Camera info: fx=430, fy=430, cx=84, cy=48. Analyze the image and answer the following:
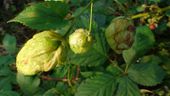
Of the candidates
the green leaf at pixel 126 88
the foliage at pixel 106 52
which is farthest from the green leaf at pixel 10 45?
the green leaf at pixel 126 88

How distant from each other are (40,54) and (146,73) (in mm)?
703

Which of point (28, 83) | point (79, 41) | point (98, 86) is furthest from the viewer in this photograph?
point (28, 83)

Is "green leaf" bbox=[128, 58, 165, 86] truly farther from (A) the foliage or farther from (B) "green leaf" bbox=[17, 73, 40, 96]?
(B) "green leaf" bbox=[17, 73, 40, 96]

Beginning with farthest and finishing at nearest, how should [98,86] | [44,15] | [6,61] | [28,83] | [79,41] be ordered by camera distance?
[6,61], [28,83], [98,86], [44,15], [79,41]

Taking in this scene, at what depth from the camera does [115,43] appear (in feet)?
4.81

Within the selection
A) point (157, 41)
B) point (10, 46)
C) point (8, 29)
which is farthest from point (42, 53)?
point (8, 29)

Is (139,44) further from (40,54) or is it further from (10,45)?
(10,45)

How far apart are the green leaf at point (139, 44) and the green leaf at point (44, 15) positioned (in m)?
0.47

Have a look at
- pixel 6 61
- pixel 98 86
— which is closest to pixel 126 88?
pixel 98 86

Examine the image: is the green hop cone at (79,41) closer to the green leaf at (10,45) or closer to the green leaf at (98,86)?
the green leaf at (98,86)

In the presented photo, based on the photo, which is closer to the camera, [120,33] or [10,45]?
[120,33]

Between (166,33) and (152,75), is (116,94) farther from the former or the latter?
(166,33)

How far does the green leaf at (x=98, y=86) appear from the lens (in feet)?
4.63

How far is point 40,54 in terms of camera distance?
948mm
